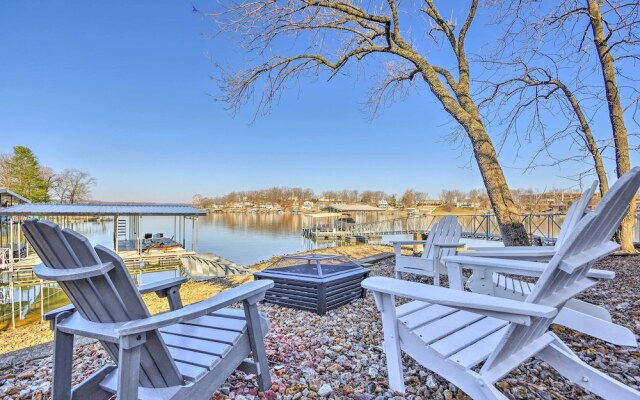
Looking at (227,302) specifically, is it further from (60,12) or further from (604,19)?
(60,12)

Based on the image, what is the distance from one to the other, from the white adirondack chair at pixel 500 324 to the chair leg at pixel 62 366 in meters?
1.26

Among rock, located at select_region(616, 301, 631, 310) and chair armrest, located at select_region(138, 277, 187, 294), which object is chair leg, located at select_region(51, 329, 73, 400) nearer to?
chair armrest, located at select_region(138, 277, 187, 294)

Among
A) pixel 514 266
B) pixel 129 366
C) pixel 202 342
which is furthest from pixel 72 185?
pixel 514 266

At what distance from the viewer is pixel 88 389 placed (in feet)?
4.47

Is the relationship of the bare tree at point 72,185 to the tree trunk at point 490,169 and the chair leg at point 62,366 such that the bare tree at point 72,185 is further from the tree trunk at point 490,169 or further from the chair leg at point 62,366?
the chair leg at point 62,366

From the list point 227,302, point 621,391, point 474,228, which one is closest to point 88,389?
point 227,302

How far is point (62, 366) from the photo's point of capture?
1338mm

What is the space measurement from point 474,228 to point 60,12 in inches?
730

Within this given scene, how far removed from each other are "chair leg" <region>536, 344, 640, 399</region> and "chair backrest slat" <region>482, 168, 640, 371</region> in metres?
0.19

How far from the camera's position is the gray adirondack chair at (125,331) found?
983 millimetres

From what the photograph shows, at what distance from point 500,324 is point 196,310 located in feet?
4.58

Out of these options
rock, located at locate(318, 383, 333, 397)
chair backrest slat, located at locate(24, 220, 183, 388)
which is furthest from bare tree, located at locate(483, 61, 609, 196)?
chair backrest slat, located at locate(24, 220, 183, 388)

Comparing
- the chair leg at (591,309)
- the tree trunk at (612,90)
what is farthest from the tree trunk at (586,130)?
the chair leg at (591,309)

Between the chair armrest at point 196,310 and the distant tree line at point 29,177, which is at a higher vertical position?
the distant tree line at point 29,177
